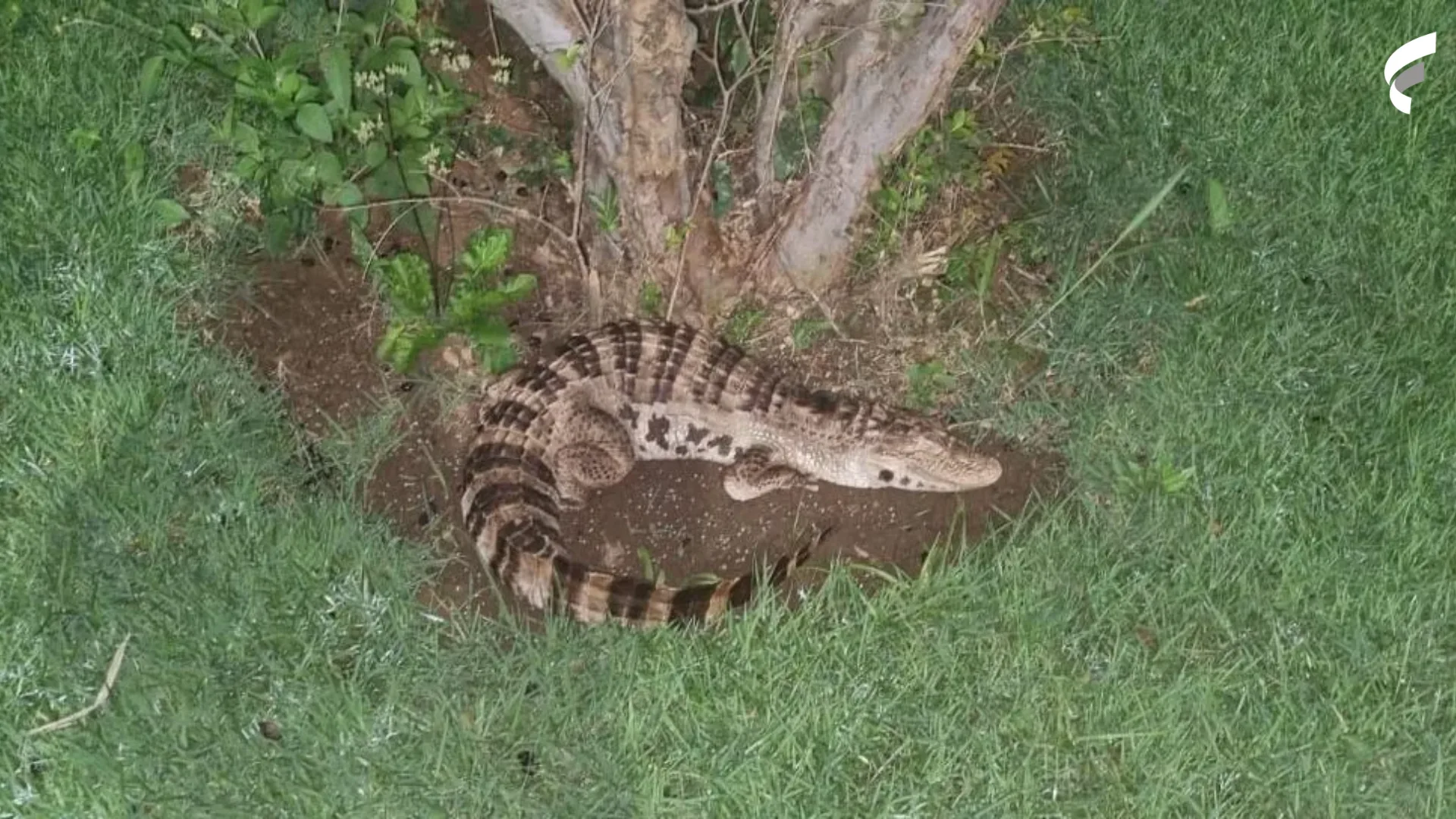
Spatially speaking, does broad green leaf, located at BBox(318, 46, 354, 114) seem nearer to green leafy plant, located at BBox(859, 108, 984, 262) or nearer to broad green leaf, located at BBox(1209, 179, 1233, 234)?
green leafy plant, located at BBox(859, 108, 984, 262)

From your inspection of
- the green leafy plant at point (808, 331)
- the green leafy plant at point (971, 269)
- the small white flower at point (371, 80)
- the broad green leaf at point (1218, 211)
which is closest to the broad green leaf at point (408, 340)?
the small white flower at point (371, 80)

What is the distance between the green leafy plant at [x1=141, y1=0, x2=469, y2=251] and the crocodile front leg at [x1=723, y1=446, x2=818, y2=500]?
1.01 metres

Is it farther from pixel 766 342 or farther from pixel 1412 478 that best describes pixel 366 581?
pixel 1412 478

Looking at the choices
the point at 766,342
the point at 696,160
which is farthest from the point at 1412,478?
the point at 696,160

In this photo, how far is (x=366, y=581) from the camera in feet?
Result: 9.59

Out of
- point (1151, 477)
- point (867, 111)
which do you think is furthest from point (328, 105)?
point (1151, 477)

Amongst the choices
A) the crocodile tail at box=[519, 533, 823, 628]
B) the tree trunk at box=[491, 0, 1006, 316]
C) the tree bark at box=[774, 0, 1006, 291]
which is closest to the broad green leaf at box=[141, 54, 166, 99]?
the tree trunk at box=[491, 0, 1006, 316]

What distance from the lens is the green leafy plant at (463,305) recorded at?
285 centimetres

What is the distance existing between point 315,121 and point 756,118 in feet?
3.60

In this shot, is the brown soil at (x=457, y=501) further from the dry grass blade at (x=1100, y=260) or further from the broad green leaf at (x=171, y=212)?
the dry grass blade at (x=1100, y=260)

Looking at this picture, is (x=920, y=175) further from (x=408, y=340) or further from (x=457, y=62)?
(x=408, y=340)

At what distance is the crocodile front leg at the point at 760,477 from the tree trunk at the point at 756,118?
1.42 feet

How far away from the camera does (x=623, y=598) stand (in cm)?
288

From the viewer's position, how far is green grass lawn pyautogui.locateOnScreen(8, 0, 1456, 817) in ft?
9.25
